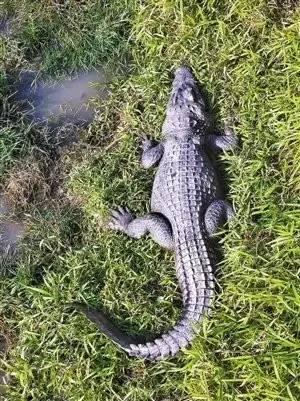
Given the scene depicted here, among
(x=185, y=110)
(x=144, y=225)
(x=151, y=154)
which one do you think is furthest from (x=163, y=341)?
(x=185, y=110)

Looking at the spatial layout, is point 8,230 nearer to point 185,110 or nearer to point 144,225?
point 144,225

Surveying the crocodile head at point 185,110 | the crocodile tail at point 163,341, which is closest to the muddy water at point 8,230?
the crocodile tail at point 163,341

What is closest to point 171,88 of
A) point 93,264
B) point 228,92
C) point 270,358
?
point 228,92

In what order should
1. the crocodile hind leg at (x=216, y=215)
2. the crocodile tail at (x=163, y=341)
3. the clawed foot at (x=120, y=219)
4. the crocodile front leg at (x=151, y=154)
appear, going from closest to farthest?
the crocodile tail at (x=163, y=341) < the crocodile hind leg at (x=216, y=215) < the clawed foot at (x=120, y=219) < the crocodile front leg at (x=151, y=154)

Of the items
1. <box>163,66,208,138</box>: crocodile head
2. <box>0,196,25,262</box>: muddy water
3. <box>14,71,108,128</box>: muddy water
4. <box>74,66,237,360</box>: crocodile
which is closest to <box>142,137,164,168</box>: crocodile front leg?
<box>74,66,237,360</box>: crocodile

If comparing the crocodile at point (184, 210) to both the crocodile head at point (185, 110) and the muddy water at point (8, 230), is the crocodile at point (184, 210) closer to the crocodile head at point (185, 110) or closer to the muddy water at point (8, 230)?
the crocodile head at point (185, 110)
